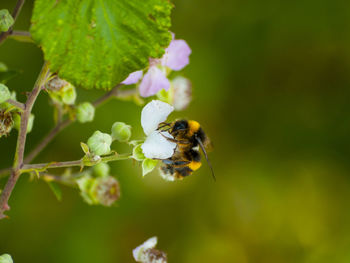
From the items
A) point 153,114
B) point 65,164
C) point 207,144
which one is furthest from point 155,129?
point 207,144

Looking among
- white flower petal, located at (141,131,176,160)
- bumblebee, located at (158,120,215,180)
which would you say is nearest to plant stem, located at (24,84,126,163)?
bumblebee, located at (158,120,215,180)

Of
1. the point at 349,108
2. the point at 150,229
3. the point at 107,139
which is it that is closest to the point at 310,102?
the point at 349,108

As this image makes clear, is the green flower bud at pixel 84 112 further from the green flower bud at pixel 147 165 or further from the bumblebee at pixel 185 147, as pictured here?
the green flower bud at pixel 147 165

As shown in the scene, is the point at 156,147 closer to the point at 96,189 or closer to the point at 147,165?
the point at 147,165

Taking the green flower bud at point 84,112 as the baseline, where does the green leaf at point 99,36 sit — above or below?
below

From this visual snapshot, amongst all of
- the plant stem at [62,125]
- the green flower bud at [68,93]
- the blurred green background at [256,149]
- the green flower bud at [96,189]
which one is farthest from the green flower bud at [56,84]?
the blurred green background at [256,149]

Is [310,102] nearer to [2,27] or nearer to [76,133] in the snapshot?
[76,133]
